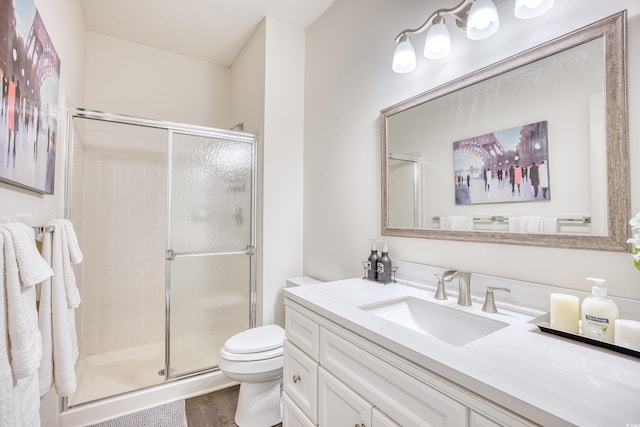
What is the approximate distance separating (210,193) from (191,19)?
1338 mm

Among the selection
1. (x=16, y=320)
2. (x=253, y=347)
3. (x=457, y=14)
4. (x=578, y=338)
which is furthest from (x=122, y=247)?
(x=578, y=338)

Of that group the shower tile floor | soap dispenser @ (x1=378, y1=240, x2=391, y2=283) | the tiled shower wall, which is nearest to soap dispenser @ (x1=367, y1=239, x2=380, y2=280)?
soap dispenser @ (x1=378, y1=240, x2=391, y2=283)

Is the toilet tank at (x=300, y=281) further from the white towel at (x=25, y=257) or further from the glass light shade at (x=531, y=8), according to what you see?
the glass light shade at (x=531, y=8)

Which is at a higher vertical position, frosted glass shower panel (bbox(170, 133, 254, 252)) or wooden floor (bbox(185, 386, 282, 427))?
Answer: frosted glass shower panel (bbox(170, 133, 254, 252))

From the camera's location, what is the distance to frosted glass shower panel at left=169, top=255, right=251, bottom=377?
1993 millimetres

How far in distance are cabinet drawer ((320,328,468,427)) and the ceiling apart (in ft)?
7.16

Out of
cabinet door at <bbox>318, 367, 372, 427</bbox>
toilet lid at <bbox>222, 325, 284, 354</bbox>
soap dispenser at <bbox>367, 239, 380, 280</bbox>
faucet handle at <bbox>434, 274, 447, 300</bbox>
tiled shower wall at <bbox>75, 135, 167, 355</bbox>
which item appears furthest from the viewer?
tiled shower wall at <bbox>75, 135, 167, 355</bbox>

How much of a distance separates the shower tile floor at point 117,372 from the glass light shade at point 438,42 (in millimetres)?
2559

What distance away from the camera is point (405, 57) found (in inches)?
55.3

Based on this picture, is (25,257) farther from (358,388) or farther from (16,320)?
(358,388)

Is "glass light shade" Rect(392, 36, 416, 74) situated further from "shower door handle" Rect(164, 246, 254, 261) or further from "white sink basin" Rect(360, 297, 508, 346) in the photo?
"shower door handle" Rect(164, 246, 254, 261)

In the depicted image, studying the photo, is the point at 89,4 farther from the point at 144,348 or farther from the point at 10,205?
the point at 144,348

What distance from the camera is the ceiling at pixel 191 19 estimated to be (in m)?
2.05

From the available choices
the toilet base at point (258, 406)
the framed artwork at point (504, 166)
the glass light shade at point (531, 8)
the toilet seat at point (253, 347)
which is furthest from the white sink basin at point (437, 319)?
the glass light shade at point (531, 8)
